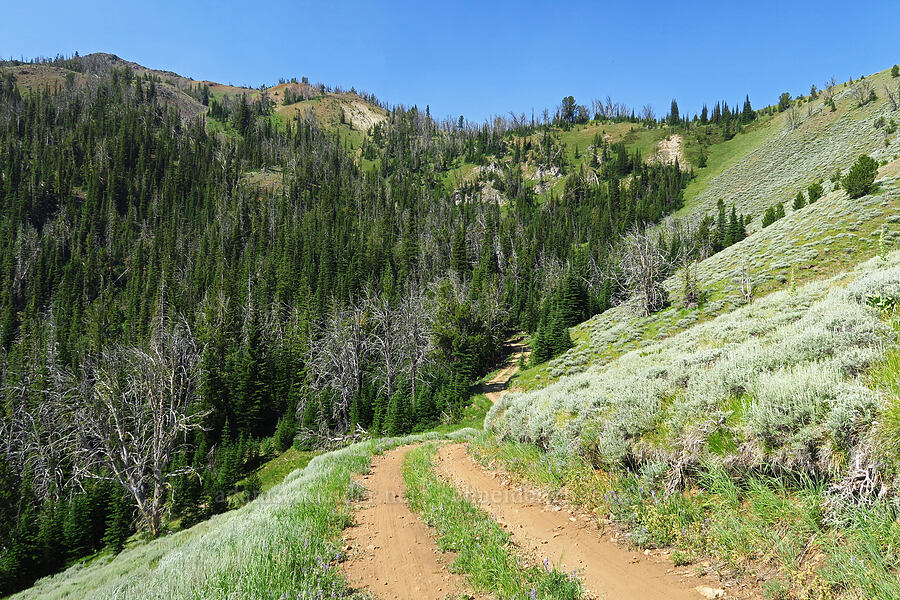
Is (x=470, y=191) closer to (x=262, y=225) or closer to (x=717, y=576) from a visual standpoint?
(x=262, y=225)

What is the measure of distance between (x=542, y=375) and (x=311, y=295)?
53303mm

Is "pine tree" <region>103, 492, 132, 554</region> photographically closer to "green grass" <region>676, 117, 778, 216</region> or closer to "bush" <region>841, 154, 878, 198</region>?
"bush" <region>841, 154, 878, 198</region>

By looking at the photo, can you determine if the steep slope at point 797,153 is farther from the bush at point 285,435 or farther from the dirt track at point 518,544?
the bush at point 285,435

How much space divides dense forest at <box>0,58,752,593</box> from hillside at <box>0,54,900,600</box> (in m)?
0.63

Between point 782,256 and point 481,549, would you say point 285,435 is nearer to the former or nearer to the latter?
point 481,549

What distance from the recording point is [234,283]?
83.4m

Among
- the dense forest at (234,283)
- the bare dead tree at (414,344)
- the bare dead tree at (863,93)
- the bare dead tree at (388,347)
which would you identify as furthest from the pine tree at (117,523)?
the bare dead tree at (863,93)

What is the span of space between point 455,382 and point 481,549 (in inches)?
1217

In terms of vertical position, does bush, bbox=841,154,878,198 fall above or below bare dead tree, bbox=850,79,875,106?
below

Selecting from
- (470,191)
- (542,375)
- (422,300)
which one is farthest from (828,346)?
(470,191)

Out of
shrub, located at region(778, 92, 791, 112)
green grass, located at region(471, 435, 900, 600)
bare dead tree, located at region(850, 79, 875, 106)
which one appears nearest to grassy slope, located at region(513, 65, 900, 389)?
bare dead tree, located at region(850, 79, 875, 106)

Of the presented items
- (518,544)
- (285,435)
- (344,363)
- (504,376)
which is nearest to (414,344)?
(344,363)

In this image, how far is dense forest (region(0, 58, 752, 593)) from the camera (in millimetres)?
30781

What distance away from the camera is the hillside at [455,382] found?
4168mm
